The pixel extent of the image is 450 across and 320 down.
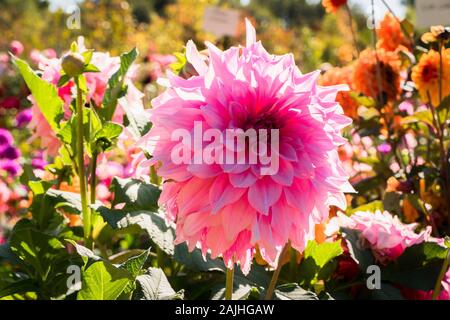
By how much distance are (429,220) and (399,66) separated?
43 centimetres

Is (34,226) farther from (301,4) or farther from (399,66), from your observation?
(301,4)

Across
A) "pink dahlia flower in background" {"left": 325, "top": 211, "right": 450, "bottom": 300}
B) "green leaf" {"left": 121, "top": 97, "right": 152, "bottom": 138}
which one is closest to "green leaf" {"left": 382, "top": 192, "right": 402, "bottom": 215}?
"pink dahlia flower in background" {"left": 325, "top": 211, "right": 450, "bottom": 300}

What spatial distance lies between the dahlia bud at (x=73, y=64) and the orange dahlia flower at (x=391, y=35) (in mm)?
1061

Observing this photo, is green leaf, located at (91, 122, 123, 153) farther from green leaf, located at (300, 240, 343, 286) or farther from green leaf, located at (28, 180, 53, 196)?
green leaf, located at (300, 240, 343, 286)

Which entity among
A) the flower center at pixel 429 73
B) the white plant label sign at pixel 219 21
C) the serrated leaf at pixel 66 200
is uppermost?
the white plant label sign at pixel 219 21

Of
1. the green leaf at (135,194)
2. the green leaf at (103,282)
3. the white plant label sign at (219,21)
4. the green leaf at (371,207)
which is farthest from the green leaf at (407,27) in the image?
the white plant label sign at (219,21)

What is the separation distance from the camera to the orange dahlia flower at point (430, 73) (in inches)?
54.6

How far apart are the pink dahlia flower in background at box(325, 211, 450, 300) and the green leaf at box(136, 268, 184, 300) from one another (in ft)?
1.09

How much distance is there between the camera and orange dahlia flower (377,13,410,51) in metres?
1.74

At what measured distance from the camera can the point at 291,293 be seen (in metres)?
0.93

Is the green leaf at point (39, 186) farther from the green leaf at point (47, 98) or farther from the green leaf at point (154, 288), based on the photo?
the green leaf at point (154, 288)

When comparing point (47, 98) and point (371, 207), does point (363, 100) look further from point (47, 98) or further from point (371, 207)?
point (47, 98)

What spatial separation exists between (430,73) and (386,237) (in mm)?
471

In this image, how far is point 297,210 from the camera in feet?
2.39
